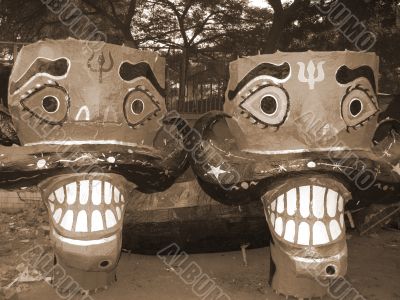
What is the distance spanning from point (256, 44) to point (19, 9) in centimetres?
624

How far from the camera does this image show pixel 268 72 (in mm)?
2730

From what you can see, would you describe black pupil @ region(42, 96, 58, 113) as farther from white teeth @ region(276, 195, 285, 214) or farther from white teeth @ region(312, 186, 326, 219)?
A: white teeth @ region(312, 186, 326, 219)

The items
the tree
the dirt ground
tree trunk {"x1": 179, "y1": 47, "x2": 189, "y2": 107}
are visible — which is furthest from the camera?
the tree

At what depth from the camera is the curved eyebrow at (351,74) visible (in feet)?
8.88

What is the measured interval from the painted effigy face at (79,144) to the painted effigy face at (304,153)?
0.48 meters

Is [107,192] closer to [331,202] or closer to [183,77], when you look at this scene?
[331,202]

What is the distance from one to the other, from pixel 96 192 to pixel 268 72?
1.23m

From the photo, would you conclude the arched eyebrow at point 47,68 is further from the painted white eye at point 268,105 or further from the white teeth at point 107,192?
the painted white eye at point 268,105

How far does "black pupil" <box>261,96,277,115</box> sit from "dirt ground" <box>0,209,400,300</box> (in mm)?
1244

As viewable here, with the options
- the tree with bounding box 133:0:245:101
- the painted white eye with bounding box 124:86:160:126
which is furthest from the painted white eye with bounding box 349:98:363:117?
the tree with bounding box 133:0:245:101

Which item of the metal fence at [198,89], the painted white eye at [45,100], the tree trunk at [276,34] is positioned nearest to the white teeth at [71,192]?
the painted white eye at [45,100]

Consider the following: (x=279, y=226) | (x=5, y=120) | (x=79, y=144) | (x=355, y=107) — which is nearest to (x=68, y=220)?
(x=79, y=144)

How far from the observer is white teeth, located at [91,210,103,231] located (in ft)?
8.29

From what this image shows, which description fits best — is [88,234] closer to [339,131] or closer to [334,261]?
[334,261]
